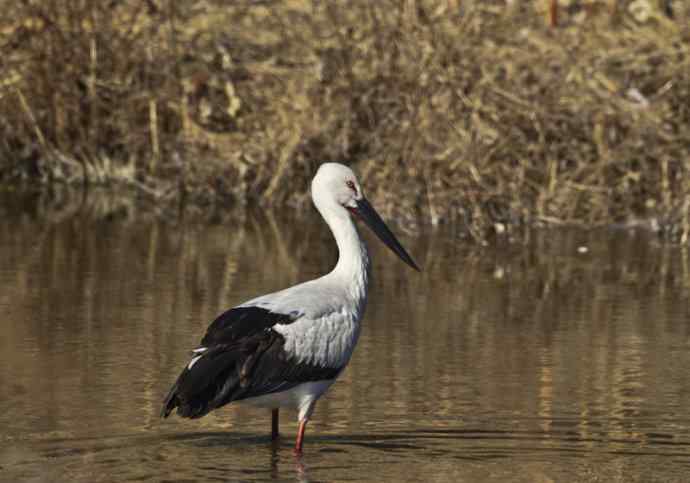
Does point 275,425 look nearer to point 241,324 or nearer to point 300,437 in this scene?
point 300,437

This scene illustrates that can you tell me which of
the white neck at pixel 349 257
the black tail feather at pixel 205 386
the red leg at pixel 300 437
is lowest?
the red leg at pixel 300 437

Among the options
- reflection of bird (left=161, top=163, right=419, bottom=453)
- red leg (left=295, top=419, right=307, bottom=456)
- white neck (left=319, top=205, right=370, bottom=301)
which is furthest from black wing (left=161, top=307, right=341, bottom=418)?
white neck (left=319, top=205, right=370, bottom=301)

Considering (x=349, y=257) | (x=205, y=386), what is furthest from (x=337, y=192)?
(x=205, y=386)

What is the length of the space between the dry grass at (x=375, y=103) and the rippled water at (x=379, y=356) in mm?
622

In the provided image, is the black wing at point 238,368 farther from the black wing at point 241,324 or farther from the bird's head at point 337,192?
the bird's head at point 337,192

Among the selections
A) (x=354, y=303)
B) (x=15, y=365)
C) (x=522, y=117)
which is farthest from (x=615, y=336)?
(x=522, y=117)

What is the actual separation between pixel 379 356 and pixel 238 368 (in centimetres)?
225

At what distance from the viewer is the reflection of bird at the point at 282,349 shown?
7199 millimetres

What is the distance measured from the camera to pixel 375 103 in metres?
14.9

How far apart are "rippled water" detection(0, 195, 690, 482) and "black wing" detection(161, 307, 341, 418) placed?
27 cm

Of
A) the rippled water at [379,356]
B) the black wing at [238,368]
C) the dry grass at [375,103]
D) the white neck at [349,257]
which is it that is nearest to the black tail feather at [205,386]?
the black wing at [238,368]

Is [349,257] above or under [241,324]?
above

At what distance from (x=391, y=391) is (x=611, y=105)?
6277 millimetres

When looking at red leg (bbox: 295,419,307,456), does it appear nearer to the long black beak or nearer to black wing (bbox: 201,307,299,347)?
black wing (bbox: 201,307,299,347)
